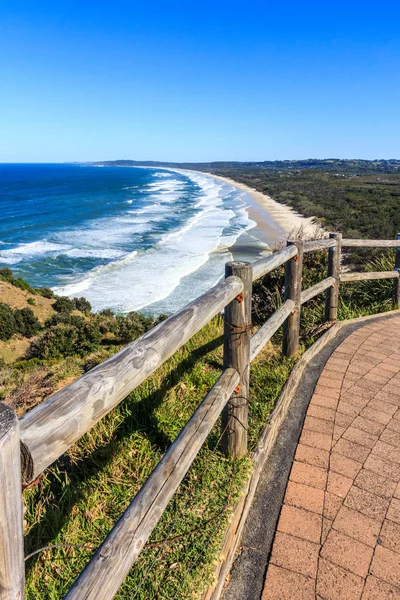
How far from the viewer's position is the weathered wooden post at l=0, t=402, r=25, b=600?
0.92 meters

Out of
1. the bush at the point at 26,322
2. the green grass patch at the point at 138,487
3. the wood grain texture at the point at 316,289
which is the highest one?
the wood grain texture at the point at 316,289

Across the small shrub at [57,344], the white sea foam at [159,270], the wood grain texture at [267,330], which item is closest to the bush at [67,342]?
the small shrub at [57,344]

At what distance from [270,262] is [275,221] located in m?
37.7

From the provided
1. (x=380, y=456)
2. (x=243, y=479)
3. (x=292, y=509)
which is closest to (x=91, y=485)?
(x=243, y=479)

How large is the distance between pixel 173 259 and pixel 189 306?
24.2 m

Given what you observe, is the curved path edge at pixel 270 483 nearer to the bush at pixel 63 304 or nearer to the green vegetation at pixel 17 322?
the green vegetation at pixel 17 322

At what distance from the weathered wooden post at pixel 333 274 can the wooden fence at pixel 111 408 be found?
2.72 meters

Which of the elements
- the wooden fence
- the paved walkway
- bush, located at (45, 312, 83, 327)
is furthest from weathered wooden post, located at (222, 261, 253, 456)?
bush, located at (45, 312, 83, 327)

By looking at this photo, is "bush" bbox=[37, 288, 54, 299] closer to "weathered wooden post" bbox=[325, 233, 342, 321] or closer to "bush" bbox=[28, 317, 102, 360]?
"bush" bbox=[28, 317, 102, 360]

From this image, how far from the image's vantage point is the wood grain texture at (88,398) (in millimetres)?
1062

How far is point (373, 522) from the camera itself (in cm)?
237

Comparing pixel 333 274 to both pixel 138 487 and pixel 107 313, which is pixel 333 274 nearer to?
pixel 138 487

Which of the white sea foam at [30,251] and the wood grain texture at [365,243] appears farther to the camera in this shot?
the white sea foam at [30,251]

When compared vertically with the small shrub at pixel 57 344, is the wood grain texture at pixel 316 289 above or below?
above
